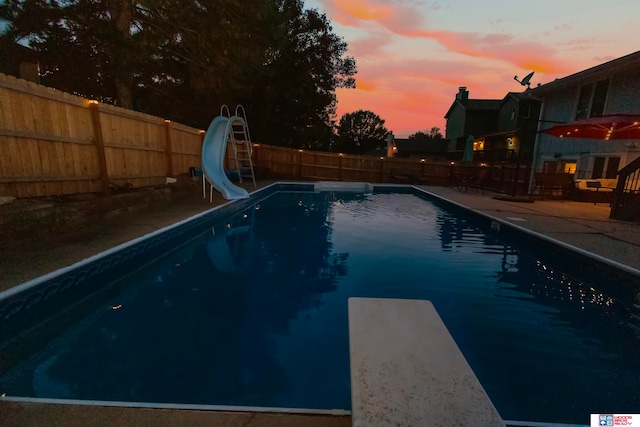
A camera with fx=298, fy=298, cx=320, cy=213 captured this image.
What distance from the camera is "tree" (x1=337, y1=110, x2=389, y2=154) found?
158 feet

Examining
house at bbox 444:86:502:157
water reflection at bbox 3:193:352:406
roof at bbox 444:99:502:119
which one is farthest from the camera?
house at bbox 444:86:502:157

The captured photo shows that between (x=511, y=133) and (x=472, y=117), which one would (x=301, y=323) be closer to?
(x=511, y=133)

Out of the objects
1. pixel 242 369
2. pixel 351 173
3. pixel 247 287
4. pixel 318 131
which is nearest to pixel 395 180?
pixel 351 173

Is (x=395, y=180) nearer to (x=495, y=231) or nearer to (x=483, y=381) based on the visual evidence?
(x=495, y=231)

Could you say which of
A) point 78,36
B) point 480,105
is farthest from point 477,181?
point 480,105

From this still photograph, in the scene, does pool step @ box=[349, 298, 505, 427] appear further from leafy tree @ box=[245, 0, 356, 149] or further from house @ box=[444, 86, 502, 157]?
house @ box=[444, 86, 502, 157]

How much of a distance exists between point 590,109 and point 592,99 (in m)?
0.35

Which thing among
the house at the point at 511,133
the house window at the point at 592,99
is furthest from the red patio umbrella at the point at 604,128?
the house at the point at 511,133

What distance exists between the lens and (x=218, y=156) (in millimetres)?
9438

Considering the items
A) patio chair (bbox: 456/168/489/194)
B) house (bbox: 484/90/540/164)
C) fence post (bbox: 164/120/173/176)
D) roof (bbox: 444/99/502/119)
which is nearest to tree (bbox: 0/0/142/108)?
fence post (bbox: 164/120/173/176)

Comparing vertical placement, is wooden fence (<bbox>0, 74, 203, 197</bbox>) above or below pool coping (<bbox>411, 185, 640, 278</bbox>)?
above

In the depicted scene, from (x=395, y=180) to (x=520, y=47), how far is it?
976cm


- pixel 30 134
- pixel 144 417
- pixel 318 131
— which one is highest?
pixel 318 131

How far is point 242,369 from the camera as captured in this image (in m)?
2.42
